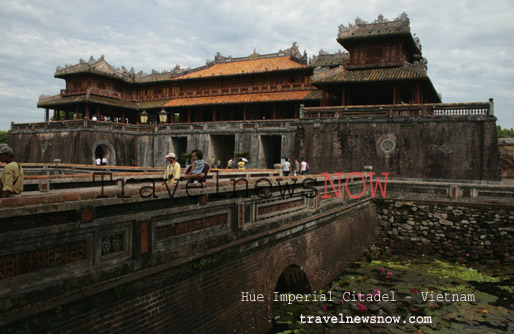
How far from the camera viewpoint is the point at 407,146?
827 inches

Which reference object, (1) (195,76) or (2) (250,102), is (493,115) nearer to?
(2) (250,102)

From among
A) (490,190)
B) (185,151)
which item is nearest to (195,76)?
(185,151)

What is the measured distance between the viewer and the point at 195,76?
3503 cm

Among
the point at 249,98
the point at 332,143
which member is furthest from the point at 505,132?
the point at 332,143

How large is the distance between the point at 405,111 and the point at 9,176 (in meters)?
20.5

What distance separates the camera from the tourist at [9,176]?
185 inches

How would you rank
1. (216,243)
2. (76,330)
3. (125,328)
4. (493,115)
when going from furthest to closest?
(493,115) < (216,243) < (125,328) < (76,330)

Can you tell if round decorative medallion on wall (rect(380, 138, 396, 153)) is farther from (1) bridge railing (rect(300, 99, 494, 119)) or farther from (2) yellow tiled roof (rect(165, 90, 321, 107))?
(2) yellow tiled roof (rect(165, 90, 321, 107))

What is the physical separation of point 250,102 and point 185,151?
23.8 feet

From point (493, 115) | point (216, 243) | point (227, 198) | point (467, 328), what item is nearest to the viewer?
point (216, 243)

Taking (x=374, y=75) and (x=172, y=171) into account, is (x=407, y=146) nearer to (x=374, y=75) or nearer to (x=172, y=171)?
(x=374, y=75)

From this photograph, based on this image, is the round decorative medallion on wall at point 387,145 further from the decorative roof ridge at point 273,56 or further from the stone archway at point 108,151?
the stone archway at point 108,151

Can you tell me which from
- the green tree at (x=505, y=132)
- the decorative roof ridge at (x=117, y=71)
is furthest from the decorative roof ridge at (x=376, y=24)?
the green tree at (x=505, y=132)

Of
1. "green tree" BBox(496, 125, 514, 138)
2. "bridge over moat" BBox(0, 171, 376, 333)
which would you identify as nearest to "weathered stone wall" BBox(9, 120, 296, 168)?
"bridge over moat" BBox(0, 171, 376, 333)
